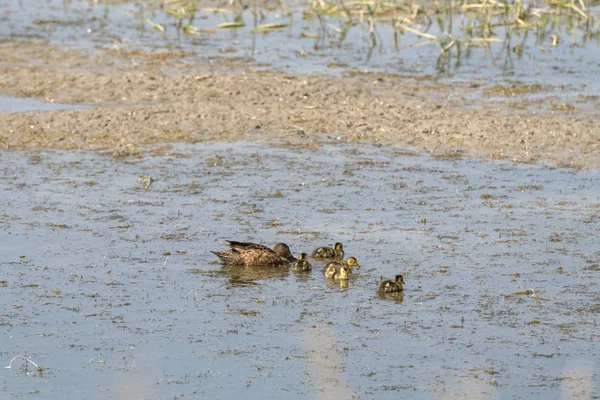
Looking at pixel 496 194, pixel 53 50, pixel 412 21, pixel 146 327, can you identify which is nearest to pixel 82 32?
pixel 53 50

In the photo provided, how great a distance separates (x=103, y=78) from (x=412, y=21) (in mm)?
6280

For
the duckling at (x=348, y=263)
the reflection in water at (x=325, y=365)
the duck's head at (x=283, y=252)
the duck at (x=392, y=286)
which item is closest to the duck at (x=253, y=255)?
the duck's head at (x=283, y=252)

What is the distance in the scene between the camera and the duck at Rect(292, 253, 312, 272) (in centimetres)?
915

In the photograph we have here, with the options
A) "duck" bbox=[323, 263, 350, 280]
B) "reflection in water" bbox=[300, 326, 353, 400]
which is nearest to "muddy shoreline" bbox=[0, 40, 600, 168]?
"duck" bbox=[323, 263, 350, 280]

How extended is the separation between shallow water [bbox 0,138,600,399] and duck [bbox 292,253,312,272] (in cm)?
8

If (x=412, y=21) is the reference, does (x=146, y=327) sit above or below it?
below

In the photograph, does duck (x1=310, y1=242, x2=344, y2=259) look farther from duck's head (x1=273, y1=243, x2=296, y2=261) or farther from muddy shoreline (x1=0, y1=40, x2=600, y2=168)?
muddy shoreline (x1=0, y1=40, x2=600, y2=168)

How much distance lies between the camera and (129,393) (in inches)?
264

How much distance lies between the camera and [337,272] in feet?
28.9

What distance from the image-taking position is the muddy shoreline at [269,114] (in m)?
12.9

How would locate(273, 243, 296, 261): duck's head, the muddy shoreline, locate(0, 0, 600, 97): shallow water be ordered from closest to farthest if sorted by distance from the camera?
locate(273, 243, 296, 261): duck's head → the muddy shoreline → locate(0, 0, 600, 97): shallow water

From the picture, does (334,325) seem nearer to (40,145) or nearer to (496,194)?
(496,194)

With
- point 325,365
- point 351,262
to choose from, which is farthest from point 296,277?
point 325,365

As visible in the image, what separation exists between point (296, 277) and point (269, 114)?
505 cm
